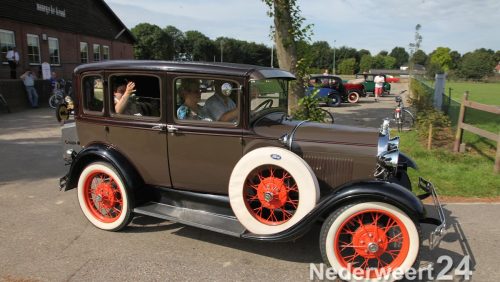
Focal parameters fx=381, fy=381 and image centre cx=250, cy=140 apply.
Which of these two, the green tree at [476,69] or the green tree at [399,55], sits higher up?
the green tree at [399,55]

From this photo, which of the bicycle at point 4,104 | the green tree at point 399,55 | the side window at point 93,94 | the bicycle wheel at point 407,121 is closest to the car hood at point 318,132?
the side window at point 93,94

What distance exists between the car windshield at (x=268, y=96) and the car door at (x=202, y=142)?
0.17 meters

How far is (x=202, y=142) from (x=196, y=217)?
0.76 metres

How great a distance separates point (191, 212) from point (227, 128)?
38.7 inches

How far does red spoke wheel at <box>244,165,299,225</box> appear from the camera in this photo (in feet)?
11.5

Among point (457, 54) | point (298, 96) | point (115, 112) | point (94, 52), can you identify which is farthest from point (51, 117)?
point (457, 54)

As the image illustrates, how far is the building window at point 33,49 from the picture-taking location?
20.6 meters

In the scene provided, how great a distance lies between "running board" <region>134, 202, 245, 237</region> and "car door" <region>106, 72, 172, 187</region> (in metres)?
0.27

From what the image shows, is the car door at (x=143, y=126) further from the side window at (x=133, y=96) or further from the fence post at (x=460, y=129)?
the fence post at (x=460, y=129)

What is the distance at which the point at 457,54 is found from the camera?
350 ft

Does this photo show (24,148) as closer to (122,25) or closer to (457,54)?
(122,25)

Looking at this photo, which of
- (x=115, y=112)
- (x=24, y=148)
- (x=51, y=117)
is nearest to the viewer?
(x=115, y=112)

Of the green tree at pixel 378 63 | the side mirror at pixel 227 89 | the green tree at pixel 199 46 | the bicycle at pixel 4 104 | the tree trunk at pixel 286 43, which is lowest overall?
the bicycle at pixel 4 104

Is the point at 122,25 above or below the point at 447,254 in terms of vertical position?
above
